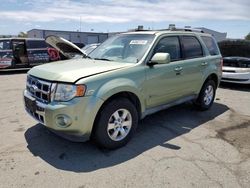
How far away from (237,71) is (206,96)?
3.71 metres

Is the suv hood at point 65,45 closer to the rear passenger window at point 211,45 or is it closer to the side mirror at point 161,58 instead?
the side mirror at point 161,58

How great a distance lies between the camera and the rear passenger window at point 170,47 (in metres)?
4.78

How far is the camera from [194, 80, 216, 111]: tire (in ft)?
20.2

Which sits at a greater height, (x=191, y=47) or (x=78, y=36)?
(x=78, y=36)

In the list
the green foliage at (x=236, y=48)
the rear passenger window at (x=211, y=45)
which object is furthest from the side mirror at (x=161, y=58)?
the green foliage at (x=236, y=48)

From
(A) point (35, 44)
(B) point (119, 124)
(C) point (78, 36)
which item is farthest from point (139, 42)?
(C) point (78, 36)

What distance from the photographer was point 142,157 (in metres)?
3.87

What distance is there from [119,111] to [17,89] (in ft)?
19.5

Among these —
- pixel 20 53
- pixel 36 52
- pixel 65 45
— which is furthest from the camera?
pixel 36 52

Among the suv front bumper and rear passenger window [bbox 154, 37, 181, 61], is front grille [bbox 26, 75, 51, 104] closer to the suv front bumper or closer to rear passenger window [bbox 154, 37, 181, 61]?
the suv front bumper

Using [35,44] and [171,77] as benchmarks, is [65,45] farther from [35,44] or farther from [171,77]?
[35,44]

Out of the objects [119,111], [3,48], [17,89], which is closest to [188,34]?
[119,111]

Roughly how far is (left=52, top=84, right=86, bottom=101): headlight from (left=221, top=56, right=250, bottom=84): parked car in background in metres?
7.30

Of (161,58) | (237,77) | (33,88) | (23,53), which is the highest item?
(161,58)
